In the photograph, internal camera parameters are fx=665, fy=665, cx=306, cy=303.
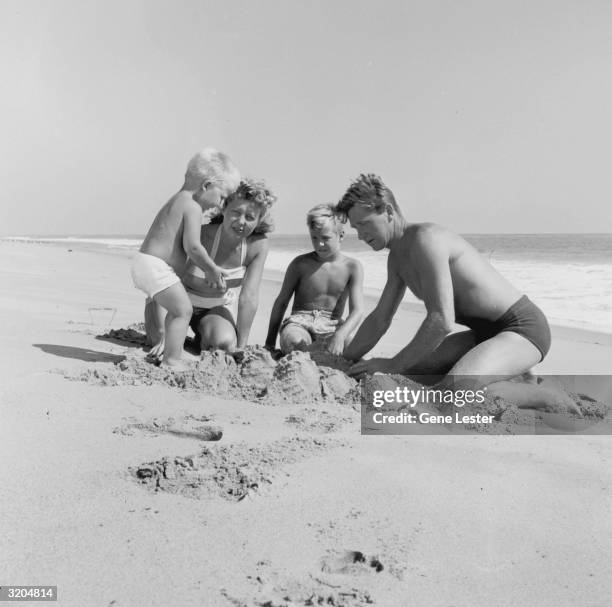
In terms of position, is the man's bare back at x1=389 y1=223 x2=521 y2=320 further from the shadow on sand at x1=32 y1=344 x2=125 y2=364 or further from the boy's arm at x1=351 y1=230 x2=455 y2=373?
the shadow on sand at x1=32 y1=344 x2=125 y2=364

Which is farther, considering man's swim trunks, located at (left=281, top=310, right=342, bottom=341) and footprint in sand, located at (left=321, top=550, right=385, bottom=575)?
man's swim trunks, located at (left=281, top=310, right=342, bottom=341)

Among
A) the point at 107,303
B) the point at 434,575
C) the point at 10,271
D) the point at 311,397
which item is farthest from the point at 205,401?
the point at 10,271

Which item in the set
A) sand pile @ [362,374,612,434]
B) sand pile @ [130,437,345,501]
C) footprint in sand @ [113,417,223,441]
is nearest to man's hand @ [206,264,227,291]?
sand pile @ [362,374,612,434]

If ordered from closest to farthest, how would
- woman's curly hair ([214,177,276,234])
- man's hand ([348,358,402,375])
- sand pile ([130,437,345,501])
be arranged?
sand pile ([130,437,345,501]) < man's hand ([348,358,402,375]) < woman's curly hair ([214,177,276,234])

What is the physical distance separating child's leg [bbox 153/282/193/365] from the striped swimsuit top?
0.66 meters

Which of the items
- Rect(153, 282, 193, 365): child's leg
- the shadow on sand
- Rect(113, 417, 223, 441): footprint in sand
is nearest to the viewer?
Rect(113, 417, 223, 441): footprint in sand

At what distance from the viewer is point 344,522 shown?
1.80m

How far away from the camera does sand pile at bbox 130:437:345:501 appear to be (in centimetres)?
194

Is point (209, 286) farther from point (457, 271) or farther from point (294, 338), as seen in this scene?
point (457, 271)

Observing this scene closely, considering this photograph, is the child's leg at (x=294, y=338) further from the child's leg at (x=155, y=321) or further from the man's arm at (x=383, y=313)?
the child's leg at (x=155, y=321)

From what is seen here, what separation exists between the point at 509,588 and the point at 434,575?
169 millimetres

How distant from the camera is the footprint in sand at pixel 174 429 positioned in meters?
A: 2.46

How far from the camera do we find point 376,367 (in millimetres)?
3449

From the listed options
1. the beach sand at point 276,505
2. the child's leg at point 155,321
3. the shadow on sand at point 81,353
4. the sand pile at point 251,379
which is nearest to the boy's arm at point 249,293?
the child's leg at point 155,321
